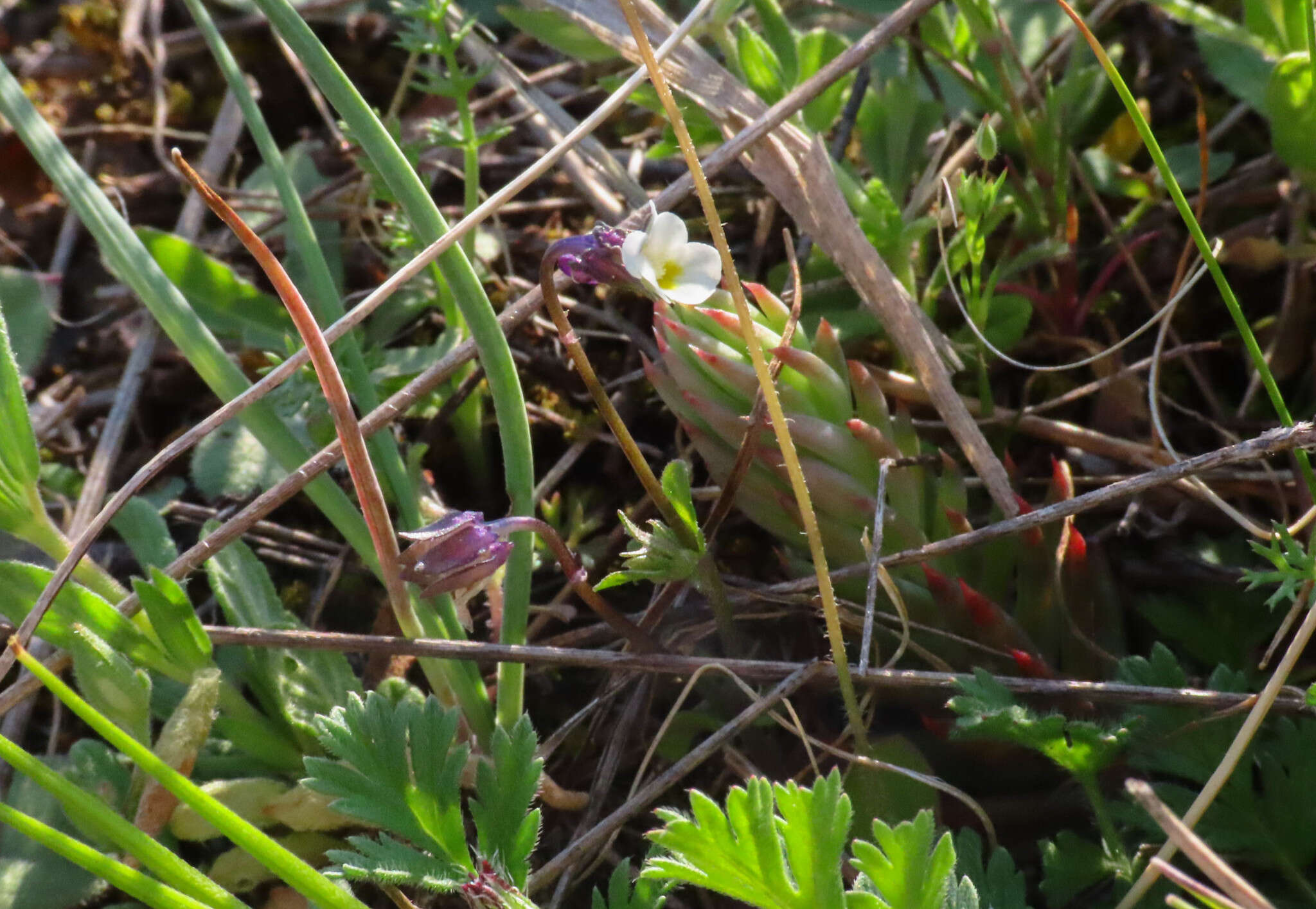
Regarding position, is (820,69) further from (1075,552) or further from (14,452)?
(14,452)

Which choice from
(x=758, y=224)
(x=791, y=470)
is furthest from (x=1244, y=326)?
(x=758, y=224)

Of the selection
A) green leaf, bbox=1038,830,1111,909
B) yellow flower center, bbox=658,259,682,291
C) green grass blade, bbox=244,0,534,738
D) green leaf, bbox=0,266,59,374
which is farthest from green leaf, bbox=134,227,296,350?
green leaf, bbox=1038,830,1111,909

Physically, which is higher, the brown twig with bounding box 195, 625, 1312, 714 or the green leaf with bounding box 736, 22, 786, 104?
the green leaf with bounding box 736, 22, 786, 104

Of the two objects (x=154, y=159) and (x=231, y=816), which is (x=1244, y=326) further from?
(x=154, y=159)

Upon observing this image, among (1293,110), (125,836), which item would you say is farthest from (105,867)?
(1293,110)

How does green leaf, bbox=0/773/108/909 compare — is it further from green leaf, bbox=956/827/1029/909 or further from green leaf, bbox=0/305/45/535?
green leaf, bbox=956/827/1029/909

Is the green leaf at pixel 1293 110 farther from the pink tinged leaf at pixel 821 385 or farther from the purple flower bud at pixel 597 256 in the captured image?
the purple flower bud at pixel 597 256

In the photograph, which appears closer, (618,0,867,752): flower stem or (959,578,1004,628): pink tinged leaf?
(618,0,867,752): flower stem
